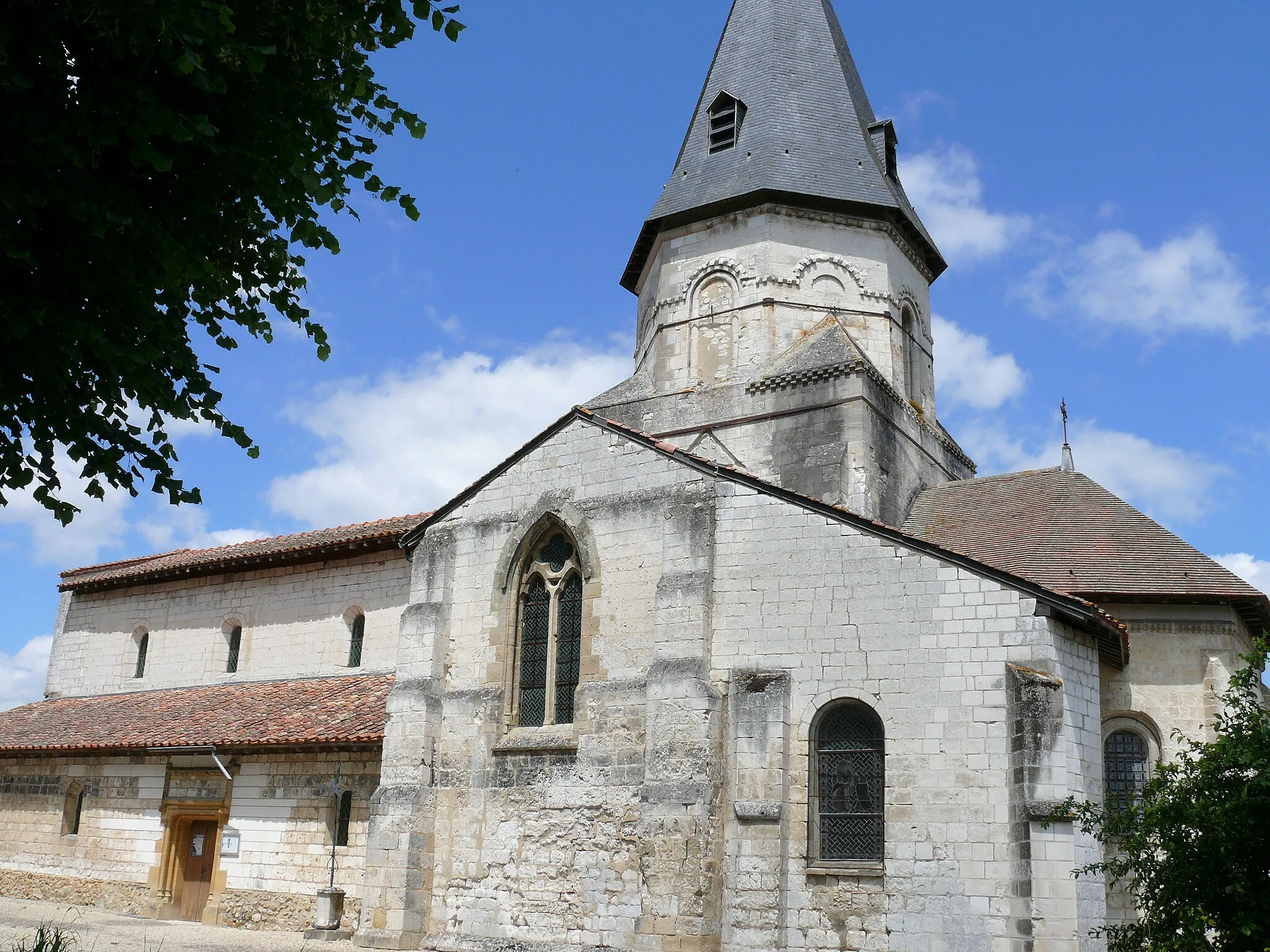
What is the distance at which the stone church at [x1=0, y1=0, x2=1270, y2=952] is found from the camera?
37.9 ft

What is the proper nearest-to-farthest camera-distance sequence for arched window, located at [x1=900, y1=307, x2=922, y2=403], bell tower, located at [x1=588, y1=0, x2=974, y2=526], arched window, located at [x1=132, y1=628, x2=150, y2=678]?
1. bell tower, located at [x1=588, y1=0, x2=974, y2=526]
2. arched window, located at [x1=900, y1=307, x2=922, y2=403]
3. arched window, located at [x1=132, y1=628, x2=150, y2=678]

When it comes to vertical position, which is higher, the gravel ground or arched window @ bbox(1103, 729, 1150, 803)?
arched window @ bbox(1103, 729, 1150, 803)

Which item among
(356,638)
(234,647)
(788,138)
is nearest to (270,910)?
(356,638)

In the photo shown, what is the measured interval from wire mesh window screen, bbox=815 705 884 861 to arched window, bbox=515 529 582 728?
Result: 3.23m

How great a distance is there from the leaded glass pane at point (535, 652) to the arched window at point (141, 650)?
11.1 metres

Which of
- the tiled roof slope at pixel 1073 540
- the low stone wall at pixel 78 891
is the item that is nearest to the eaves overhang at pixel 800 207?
the tiled roof slope at pixel 1073 540

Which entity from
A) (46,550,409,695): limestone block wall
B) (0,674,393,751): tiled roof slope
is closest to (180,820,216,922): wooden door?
(0,674,393,751): tiled roof slope

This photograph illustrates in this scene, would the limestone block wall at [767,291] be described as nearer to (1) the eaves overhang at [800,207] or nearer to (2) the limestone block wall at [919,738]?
(1) the eaves overhang at [800,207]

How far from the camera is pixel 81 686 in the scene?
2305 cm

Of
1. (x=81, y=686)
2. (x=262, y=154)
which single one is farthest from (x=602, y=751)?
(x=81, y=686)

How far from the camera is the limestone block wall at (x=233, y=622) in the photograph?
19.4 meters

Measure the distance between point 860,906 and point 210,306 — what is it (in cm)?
819

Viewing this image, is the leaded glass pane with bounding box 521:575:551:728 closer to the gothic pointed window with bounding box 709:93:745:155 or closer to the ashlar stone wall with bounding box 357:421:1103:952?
the ashlar stone wall with bounding box 357:421:1103:952

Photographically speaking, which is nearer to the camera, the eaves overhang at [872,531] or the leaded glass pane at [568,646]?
the eaves overhang at [872,531]
